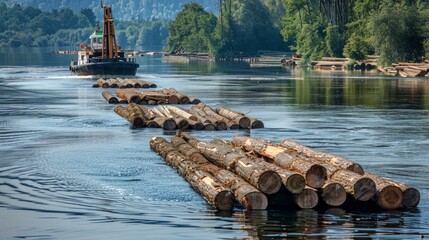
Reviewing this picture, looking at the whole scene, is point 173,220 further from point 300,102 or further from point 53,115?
point 300,102

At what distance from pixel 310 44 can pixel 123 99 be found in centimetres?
7311

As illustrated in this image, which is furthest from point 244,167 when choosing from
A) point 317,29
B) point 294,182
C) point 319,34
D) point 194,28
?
point 194,28

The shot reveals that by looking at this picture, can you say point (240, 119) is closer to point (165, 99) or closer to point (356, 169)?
point (165, 99)

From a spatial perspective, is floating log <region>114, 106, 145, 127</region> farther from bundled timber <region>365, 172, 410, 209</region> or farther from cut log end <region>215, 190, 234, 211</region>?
bundled timber <region>365, 172, 410, 209</region>

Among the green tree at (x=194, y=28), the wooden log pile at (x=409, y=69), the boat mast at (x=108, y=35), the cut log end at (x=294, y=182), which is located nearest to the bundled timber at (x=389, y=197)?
the cut log end at (x=294, y=182)

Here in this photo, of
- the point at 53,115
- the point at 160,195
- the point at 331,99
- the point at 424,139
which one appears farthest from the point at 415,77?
the point at 160,195

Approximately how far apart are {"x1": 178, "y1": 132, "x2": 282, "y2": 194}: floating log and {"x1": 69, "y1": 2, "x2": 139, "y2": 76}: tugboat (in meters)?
64.9

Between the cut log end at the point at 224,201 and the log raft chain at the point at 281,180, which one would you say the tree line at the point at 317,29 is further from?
Result: the cut log end at the point at 224,201

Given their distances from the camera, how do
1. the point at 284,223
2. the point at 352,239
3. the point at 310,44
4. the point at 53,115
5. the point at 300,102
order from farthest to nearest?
1. the point at 310,44
2. the point at 300,102
3. the point at 53,115
4. the point at 284,223
5. the point at 352,239

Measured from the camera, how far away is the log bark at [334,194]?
21969mm

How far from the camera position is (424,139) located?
35562 mm

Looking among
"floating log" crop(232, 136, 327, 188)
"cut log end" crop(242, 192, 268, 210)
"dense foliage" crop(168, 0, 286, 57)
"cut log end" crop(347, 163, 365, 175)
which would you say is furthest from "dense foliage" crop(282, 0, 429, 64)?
"cut log end" crop(242, 192, 268, 210)

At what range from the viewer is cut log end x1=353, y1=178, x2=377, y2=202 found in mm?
21812

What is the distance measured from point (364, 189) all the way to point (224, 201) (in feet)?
9.87
